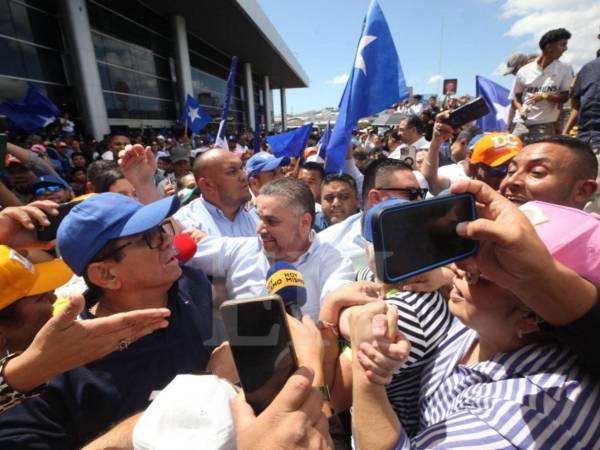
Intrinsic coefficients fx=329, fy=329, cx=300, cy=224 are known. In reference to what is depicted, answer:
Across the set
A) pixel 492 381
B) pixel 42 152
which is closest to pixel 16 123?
pixel 42 152

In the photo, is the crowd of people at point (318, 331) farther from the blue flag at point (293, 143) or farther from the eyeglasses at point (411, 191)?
the blue flag at point (293, 143)

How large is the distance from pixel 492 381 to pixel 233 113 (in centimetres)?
2961

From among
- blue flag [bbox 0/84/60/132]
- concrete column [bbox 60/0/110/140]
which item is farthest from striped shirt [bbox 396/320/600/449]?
concrete column [bbox 60/0/110/140]

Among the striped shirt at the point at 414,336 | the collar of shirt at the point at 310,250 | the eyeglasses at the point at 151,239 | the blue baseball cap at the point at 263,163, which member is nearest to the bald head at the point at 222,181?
the blue baseball cap at the point at 263,163

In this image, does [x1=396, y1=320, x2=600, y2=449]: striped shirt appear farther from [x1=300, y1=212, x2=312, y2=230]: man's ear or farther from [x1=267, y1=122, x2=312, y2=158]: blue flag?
[x1=267, y1=122, x2=312, y2=158]: blue flag

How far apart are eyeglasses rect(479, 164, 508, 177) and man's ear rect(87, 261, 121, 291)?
284 centimetres

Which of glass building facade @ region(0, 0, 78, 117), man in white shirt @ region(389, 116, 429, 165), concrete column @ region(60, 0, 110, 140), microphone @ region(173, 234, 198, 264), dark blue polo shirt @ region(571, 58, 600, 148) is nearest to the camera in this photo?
microphone @ region(173, 234, 198, 264)

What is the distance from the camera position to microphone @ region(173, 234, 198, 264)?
1758 mm

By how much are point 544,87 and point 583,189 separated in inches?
133

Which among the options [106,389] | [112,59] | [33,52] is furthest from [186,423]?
[112,59]

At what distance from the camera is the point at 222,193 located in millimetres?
2922

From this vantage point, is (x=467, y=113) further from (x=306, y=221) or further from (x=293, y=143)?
(x=293, y=143)

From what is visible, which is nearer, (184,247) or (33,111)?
(184,247)

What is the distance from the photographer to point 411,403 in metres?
1.34
